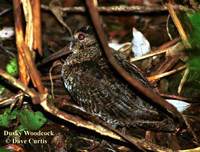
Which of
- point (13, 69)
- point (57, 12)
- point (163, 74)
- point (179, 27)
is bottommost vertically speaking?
point (163, 74)

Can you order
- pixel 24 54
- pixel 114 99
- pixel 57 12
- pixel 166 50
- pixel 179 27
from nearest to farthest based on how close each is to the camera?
pixel 24 54
pixel 114 99
pixel 179 27
pixel 166 50
pixel 57 12

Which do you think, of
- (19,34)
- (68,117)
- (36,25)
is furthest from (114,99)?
(19,34)

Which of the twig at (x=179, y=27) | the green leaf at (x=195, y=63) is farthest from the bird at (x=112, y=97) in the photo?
the green leaf at (x=195, y=63)

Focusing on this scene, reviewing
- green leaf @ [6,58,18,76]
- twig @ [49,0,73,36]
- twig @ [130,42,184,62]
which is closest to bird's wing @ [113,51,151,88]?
twig @ [130,42,184,62]

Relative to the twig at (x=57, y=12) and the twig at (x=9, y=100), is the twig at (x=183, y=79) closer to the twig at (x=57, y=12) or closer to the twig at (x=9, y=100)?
the twig at (x=9, y=100)

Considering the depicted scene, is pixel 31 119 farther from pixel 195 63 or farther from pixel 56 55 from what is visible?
pixel 195 63

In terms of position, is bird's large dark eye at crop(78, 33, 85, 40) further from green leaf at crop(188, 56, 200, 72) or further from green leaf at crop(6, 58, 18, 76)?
green leaf at crop(188, 56, 200, 72)
